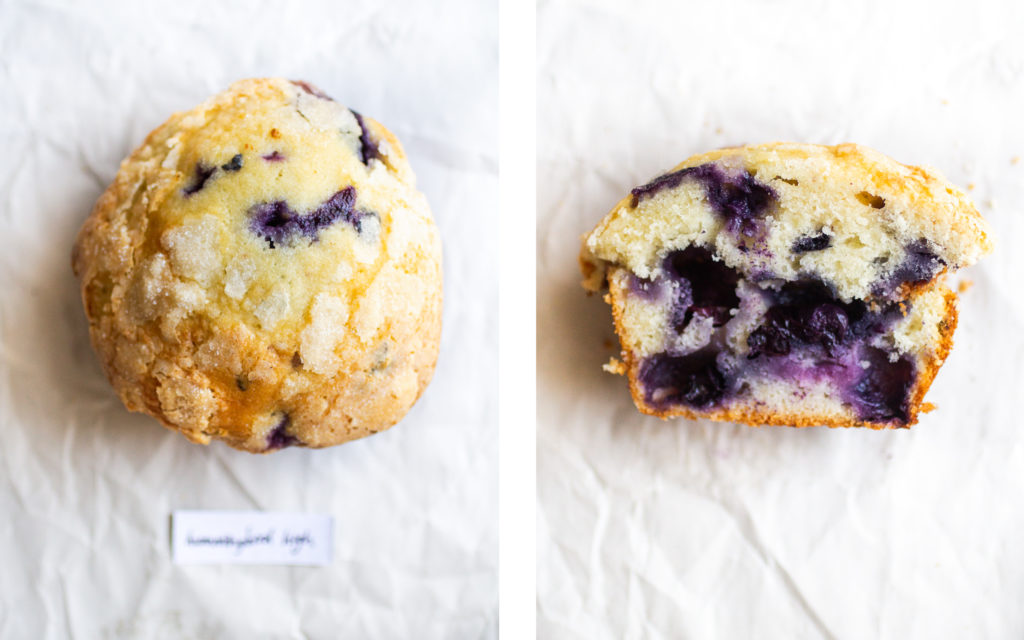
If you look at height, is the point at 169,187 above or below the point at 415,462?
above

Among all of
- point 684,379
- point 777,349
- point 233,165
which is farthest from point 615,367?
point 233,165

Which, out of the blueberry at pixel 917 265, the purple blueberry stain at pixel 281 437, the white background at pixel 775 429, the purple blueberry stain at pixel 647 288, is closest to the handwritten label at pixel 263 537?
the purple blueberry stain at pixel 281 437

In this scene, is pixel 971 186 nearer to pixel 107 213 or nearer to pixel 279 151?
pixel 279 151

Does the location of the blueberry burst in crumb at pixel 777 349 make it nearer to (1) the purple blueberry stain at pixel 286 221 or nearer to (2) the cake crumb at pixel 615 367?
(2) the cake crumb at pixel 615 367

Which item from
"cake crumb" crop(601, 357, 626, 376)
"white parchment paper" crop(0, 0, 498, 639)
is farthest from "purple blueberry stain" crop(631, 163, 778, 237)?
"white parchment paper" crop(0, 0, 498, 639)

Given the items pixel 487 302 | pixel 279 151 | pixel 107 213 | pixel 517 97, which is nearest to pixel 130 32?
pixel 107 213

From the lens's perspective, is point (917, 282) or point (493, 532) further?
point (493, 532)
